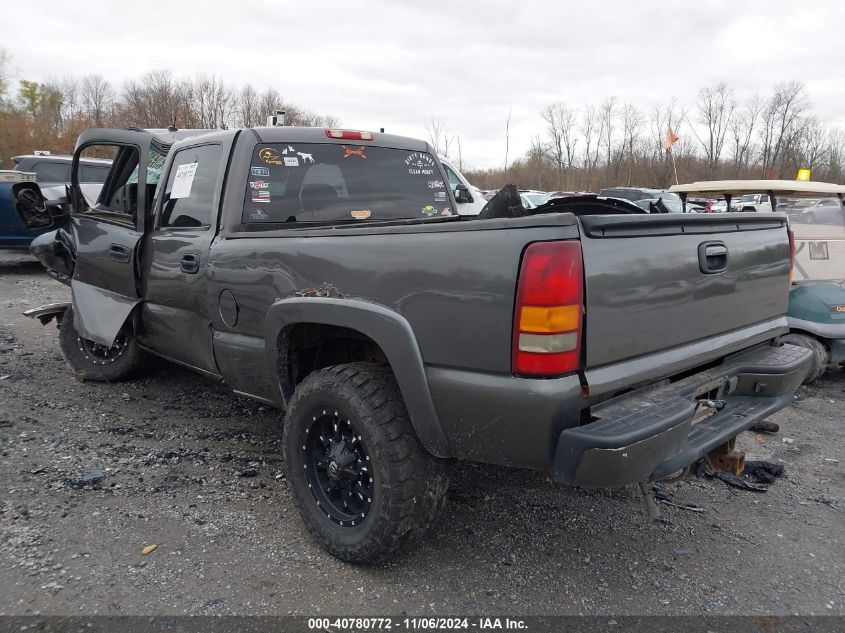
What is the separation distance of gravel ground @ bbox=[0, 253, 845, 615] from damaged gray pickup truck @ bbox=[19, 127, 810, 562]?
300mm

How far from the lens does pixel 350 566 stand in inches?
108

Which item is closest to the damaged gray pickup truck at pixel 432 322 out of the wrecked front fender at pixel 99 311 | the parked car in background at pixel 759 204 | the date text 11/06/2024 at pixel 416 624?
the date text 11/06/2024 at pixel 416 624

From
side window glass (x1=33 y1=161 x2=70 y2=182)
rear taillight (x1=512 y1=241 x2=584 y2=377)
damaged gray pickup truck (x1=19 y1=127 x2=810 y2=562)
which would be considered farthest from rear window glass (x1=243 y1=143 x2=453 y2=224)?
side window glass (x1=33 y1=161 x2=70 y2=182)

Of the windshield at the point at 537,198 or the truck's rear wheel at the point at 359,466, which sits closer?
the truck's rear wheel at the point at 359,466

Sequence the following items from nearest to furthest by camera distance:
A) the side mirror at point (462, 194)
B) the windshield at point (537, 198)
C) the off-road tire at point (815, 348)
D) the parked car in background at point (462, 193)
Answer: the off-road tire at point (815, 348) → the parked car in background at point (462, 193) → the side mirror at point (462, 194) → the windshield at point (537, 198)

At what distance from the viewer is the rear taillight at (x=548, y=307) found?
2.05 metres

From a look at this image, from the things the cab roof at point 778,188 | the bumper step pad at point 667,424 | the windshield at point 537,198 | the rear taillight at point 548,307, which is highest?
the windshield at point 537,198

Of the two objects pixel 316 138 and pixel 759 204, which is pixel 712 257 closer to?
pixel 316 138

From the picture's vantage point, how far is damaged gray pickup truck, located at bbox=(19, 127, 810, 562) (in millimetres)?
2100

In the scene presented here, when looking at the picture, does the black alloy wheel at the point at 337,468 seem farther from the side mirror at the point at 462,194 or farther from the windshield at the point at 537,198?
the windshield at the point at 537,198

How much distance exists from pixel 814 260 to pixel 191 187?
18.8 ft

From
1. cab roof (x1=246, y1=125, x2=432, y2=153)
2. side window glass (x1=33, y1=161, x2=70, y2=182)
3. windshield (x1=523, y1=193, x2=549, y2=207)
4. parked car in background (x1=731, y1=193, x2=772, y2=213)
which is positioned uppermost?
side window glass (x1=33, y1=161, x2=70, y2=182)

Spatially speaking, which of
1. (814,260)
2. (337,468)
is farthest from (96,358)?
(814,260)

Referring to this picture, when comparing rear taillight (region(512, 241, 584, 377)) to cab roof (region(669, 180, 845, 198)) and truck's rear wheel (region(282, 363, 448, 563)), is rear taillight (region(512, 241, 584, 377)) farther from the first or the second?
cab roof (region(669, 180, 845, 198))
